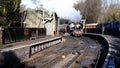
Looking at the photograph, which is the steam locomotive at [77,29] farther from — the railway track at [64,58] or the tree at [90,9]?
the railway track at [64,58]

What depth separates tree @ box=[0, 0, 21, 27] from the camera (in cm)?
3609

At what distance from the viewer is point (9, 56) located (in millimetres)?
18094

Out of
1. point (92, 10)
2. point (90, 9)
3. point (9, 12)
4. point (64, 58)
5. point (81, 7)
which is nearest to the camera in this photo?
point (64, 58)

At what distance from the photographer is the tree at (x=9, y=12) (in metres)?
36.1

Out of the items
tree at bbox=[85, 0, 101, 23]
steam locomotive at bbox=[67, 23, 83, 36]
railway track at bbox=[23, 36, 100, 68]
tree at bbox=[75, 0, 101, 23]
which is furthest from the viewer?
tree at bbox=[85, 0, 101, 23]

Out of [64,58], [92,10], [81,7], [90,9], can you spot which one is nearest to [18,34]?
[64,58]

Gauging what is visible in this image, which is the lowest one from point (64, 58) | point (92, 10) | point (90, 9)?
point (64, 58)

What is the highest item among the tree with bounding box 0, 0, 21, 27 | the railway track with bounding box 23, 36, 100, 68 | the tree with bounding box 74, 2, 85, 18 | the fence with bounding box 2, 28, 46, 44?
the tree with bounding box 74, 2, 85, 18

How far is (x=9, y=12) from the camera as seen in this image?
37.5 m

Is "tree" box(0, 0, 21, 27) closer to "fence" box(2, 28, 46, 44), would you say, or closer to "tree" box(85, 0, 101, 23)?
"fence" box(2, 28, 46, 44)

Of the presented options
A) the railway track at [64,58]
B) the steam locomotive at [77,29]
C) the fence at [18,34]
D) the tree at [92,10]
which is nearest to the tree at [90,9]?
the tree at [92,10]

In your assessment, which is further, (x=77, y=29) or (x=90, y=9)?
(x=90, y=9)

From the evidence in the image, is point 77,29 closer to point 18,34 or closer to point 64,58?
point 18,34

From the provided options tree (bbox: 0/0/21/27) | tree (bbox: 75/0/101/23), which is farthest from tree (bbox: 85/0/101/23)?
tree (bbox: 0/0/21/27)
